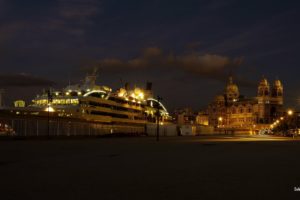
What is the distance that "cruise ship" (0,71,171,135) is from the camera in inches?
2663

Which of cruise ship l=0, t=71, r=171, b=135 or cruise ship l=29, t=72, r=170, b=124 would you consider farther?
cruise ship l=29, t=72, r=170, b=124

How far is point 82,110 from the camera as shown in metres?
98.2

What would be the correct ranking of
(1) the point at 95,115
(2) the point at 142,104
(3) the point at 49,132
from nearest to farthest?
1. (3) the point at 49,132
2. (1) the point at 95,115
3. (2) the point at 142,104

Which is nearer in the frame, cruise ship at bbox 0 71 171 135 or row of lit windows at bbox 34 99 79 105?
cruise ship at bbox 0 71 171 135

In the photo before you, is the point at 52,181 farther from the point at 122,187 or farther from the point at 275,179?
the point at 275,179

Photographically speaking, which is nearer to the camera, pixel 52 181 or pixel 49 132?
pixel 52 181

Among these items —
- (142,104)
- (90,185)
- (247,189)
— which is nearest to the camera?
(247,189)

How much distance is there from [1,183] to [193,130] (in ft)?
403

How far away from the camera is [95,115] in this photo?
337ft

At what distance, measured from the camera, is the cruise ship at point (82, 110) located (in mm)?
67631

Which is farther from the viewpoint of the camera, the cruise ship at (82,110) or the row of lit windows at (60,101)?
the row of lit windows at (60,101)

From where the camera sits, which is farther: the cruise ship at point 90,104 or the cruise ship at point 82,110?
the cruise ship at point 90,104

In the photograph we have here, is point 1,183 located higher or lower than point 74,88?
lower

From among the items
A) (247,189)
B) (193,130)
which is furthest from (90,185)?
(193,130)
